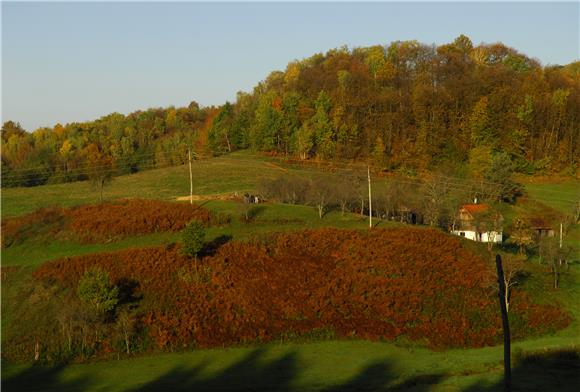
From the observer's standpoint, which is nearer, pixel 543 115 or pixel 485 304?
pixel 485 304

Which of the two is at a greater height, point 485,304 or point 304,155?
point 304,155

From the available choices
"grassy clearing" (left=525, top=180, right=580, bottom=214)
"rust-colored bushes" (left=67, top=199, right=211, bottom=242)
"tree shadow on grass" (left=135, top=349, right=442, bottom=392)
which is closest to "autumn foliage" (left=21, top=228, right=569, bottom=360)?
"tree shadow on grass" (left=135, top=349, right=442, bottom=392)

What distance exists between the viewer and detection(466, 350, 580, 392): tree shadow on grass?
88.4 ft

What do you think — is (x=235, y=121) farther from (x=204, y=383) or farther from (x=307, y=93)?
(x=204, y=383)

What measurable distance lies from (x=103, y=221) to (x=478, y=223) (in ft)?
118

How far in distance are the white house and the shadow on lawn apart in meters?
30.3

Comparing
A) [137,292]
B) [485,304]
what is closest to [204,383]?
[137,292]

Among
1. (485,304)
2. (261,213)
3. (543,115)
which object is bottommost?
(485,304)

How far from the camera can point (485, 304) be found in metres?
43.8

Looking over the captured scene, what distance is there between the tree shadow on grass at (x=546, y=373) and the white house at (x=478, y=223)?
93.9ft

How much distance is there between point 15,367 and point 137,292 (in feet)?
31.7

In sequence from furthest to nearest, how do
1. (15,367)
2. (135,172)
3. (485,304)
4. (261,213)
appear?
(135,172) < (261,213) < (485,304) < (15,367)

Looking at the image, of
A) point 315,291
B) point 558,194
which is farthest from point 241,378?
point 558,194

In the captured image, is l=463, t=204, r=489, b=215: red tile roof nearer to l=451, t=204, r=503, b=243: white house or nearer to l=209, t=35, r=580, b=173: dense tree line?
l=451, t=204, r=503, b=243: white house
